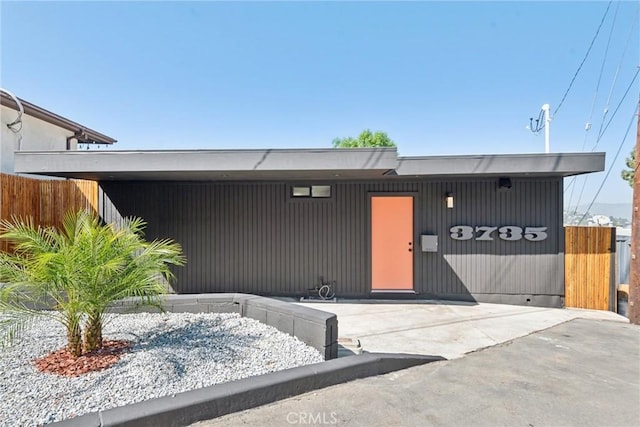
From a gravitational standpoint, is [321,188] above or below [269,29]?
below

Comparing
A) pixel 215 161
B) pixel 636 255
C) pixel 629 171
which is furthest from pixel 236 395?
pixel 629 171

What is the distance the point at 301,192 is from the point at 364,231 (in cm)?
137

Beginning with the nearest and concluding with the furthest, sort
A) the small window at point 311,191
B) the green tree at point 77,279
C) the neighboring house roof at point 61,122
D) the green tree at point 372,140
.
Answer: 1. the green tree at point 77,279
2. the small window at point 311,191
3. the neighboring house roof at point 61,122
4. the green tree at point 372,140

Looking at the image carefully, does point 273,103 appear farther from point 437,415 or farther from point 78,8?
point 437,415

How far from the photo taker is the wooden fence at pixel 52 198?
5879 mm

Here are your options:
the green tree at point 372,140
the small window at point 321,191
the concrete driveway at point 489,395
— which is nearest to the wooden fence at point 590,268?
the concrete driveway at point 489,395

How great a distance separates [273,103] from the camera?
1355 centimetres

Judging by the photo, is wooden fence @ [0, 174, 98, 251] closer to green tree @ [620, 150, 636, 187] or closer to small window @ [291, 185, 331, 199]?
small window @ [291, 185, 331, 199]

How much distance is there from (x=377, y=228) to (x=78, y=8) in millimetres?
6765

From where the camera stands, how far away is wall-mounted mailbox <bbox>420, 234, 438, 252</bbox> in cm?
584

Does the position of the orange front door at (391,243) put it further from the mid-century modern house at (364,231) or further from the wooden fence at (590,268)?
the wooden fence at (590,268)

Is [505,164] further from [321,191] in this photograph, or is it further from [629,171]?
[629,171]

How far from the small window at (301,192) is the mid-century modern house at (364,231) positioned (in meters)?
0.02

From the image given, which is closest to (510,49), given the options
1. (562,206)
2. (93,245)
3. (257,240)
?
(562,206)
